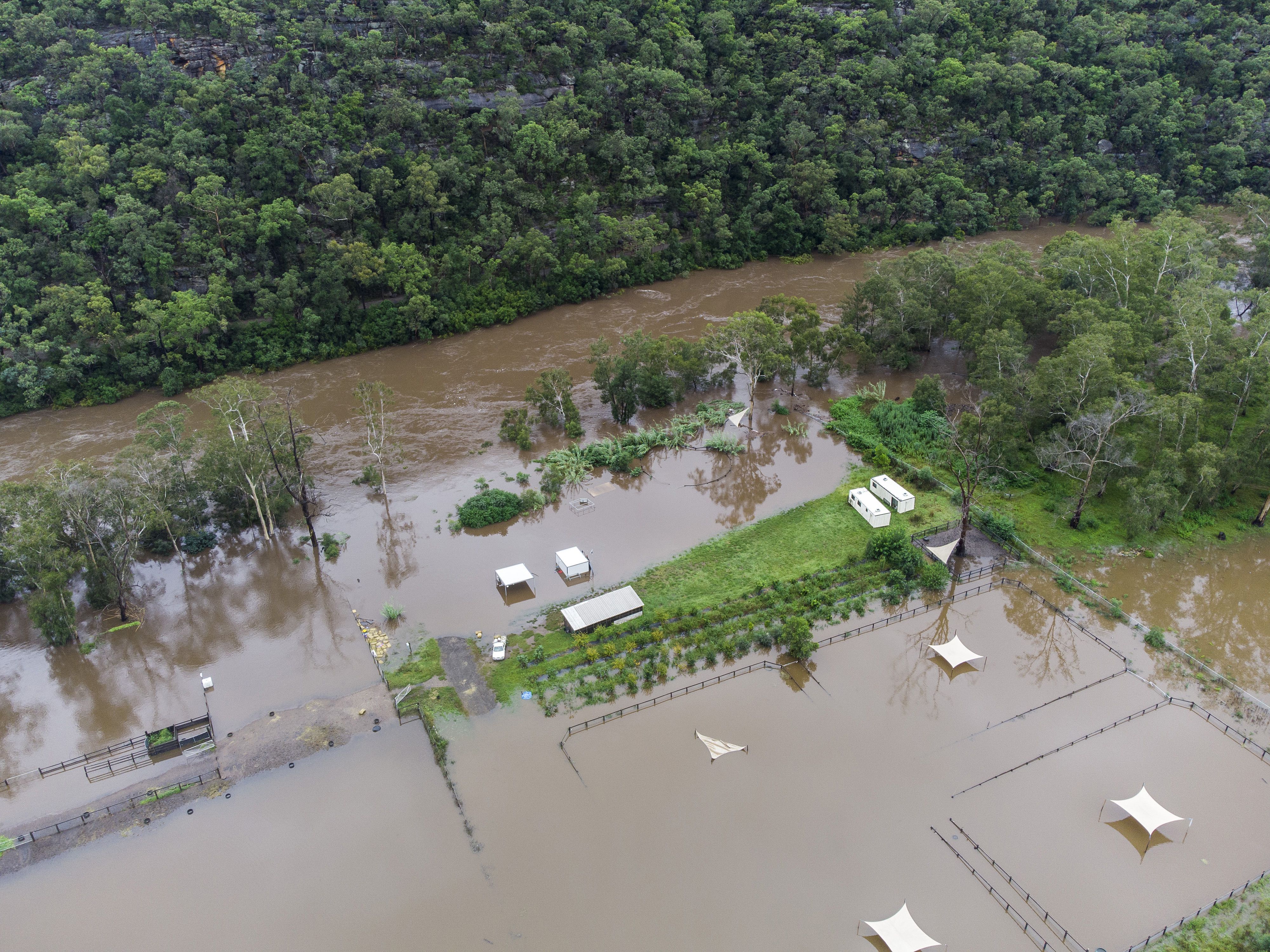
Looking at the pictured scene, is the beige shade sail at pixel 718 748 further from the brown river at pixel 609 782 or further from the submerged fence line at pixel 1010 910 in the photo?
the submerged fence line at pixel 1010 910

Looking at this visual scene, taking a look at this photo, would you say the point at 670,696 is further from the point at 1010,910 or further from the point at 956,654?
the point at 1010,910

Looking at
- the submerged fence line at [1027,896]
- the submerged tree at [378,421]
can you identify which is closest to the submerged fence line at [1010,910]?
the submerged fence line at [1027,896]

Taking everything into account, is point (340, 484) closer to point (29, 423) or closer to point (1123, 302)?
point (29, 423)

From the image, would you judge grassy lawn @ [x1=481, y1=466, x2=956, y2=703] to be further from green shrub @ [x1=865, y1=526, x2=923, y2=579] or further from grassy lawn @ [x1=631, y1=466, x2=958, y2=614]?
green shrub @ [x1=865, y1=526, x2=923, y2=579]

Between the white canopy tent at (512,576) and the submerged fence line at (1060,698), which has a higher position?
the white canopy tent at (512,576)

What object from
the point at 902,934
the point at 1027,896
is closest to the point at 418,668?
the point at 902,934
